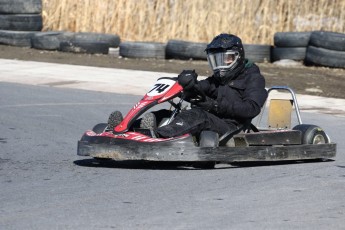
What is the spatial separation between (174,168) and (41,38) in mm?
12389

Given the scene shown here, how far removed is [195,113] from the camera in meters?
8.66

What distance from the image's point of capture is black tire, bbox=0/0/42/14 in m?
21.2

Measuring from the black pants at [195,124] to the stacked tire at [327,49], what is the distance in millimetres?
9197

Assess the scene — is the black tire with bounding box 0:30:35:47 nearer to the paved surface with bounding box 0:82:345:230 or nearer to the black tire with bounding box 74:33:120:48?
the black tire with bounding box 74:33:120:48

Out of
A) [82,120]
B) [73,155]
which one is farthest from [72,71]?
[73,155]

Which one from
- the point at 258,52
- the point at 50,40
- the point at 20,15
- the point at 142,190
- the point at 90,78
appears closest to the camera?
the point at 142,190

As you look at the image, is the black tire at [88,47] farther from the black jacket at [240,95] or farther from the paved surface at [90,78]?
the black jacket at [240,95]

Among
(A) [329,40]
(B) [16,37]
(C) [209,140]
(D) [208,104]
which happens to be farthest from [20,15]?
(C) [209,140]

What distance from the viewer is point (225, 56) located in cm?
898

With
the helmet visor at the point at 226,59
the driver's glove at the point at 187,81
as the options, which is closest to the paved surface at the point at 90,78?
the helmet visor at the point at 226,59

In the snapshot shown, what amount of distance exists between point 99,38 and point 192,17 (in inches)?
77.2

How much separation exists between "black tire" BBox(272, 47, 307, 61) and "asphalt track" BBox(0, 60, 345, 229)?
6.41 metres

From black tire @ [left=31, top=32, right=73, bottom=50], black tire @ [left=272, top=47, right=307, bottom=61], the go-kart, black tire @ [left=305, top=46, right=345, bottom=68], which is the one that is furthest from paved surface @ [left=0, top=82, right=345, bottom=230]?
black tire @ [left=31, top=32, right=73, bottom=50]

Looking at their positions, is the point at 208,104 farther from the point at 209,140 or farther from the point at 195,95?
the point at 209,140
